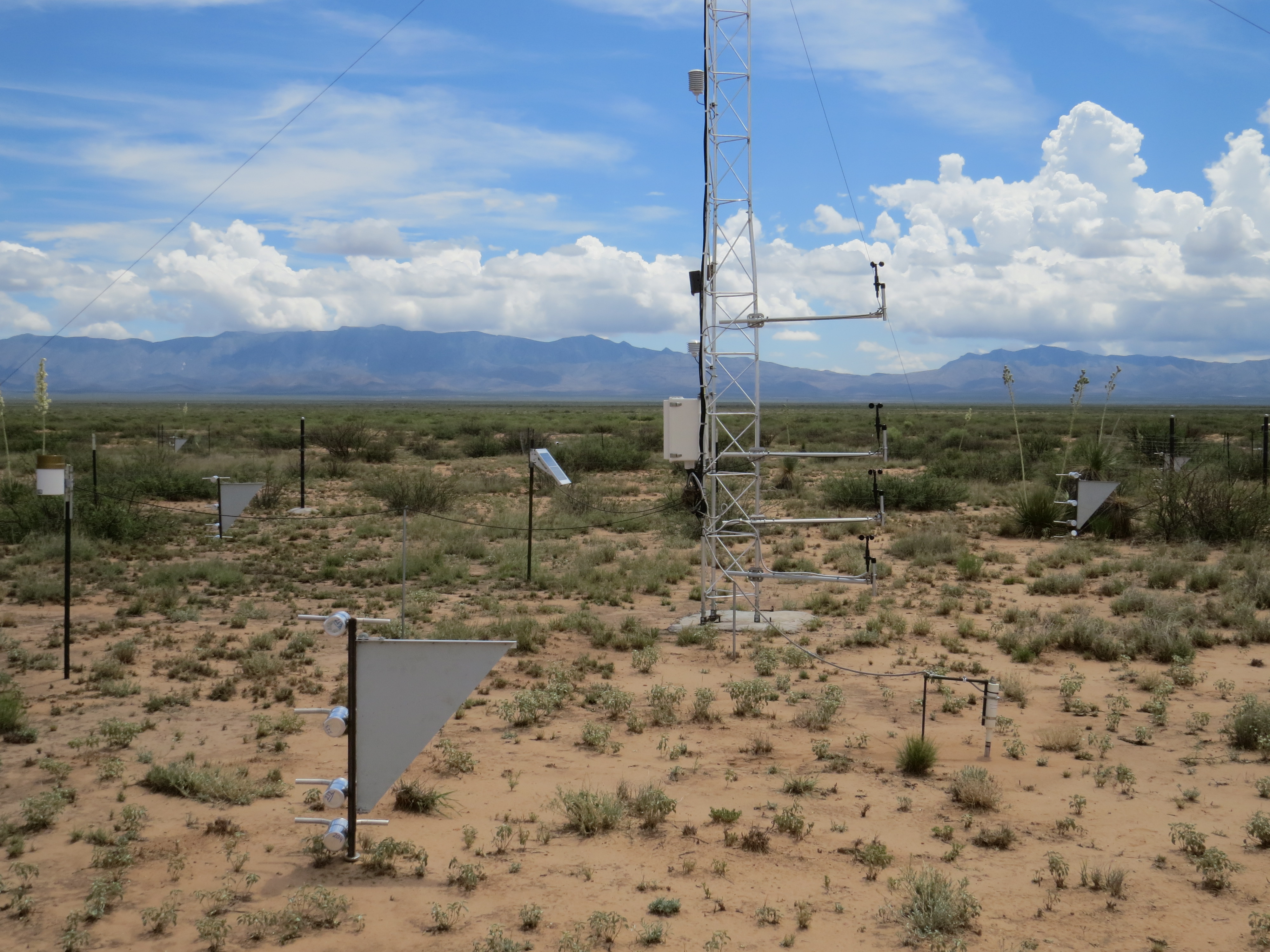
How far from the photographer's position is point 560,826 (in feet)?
23.5

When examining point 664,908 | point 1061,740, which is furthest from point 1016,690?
point 664,908

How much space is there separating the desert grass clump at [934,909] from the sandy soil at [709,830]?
98mm

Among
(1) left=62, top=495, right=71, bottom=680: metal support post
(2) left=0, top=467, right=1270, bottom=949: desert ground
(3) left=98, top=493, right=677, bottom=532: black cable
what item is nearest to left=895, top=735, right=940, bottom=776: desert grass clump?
(2) left=0, top=467, right=1270, bottom=949: desert ground

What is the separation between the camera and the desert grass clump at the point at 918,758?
27.1 ft

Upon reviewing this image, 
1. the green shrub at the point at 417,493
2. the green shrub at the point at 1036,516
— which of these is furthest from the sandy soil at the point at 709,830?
the green shrub at the point at 417,493

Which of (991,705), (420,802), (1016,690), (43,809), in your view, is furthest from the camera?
(1016,690)

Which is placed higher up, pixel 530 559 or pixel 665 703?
pixel 530 559

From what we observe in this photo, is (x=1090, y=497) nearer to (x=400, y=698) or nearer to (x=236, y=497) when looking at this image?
(x=236, y=497)

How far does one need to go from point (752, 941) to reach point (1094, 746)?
4873 mm

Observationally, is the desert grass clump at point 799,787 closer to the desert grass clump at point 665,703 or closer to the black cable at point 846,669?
the desert grass clump at point 665,703

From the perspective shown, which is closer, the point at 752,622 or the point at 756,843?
the point at 756,843

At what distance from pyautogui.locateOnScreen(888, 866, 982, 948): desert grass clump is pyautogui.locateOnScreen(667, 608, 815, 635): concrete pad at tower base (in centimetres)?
715

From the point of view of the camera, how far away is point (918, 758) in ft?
27.1

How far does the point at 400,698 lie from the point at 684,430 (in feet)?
23.5
